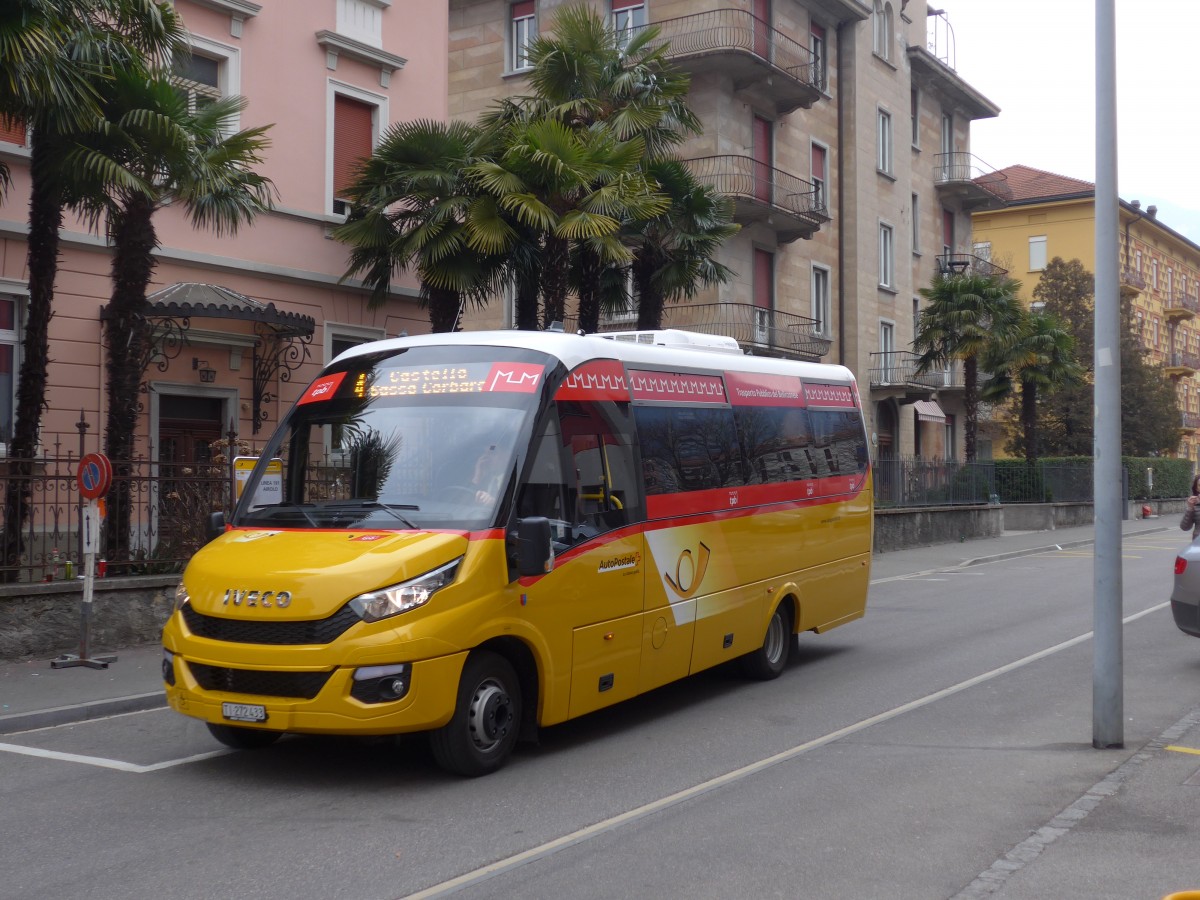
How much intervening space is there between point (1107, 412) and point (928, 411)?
35.9m

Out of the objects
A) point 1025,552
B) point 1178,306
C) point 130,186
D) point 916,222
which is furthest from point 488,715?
point 1178,306

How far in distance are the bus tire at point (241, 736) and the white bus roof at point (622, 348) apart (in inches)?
104

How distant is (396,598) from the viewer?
6621mm

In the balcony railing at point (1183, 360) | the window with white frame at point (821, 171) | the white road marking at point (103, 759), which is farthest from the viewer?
the balcony railing at point (1183, 360)

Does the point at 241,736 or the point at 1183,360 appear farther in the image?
the point at 1183,360

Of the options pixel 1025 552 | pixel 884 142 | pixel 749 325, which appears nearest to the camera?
pixel 1025 552

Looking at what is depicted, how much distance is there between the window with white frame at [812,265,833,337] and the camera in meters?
36.8

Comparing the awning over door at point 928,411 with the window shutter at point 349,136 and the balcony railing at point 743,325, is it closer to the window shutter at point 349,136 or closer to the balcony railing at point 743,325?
the balcony railing at point 743,325

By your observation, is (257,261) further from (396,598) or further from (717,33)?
(717,33)

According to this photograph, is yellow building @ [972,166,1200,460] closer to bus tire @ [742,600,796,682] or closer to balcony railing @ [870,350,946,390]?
balcony railing @ [870,350,946,390]

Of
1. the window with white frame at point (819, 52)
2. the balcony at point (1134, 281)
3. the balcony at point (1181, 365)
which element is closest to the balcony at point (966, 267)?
the window with white frame at point (819, 52)

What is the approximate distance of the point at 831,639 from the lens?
13555 millimetres

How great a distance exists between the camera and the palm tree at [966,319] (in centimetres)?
3638

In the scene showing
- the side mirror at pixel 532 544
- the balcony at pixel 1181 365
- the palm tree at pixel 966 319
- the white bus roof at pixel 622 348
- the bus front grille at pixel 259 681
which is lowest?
the bus front grille at pixel 259 681
